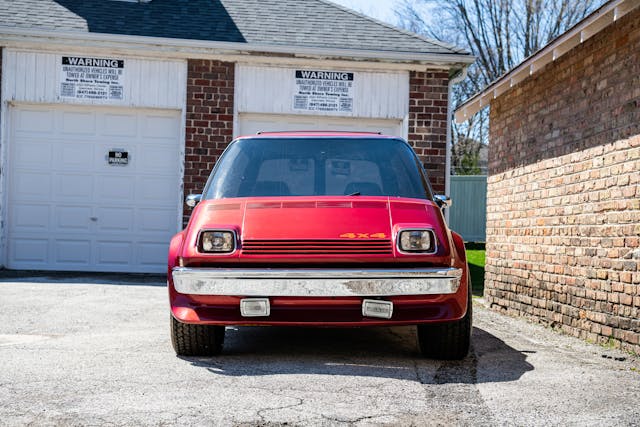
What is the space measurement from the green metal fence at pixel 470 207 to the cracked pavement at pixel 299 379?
1805 centimetres

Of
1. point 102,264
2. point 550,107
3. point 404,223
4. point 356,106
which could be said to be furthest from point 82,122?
point 404,223

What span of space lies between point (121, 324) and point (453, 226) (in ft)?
64.6

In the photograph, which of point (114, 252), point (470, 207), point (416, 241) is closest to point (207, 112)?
point (114, 252)

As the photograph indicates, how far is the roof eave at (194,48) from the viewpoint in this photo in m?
11.0

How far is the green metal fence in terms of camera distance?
24.5 meters

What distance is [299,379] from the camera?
4.20 metres

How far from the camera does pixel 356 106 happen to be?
11.5 m

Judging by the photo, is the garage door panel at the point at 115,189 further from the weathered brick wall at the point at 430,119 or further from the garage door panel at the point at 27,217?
the weathered brick wall at the point at 430,119

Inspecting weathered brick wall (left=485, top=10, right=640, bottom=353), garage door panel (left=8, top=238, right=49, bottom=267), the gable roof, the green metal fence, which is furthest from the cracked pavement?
the green metal fence

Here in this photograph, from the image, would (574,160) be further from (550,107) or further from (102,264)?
(102,264)

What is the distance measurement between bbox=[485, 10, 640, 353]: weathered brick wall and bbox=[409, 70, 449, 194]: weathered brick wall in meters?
2.21

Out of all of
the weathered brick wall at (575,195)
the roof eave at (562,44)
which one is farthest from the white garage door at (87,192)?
the weathered brick wall at (575,195)

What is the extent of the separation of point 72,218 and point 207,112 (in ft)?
8.54

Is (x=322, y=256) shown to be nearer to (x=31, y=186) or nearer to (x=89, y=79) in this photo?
(x=89, y=79)
